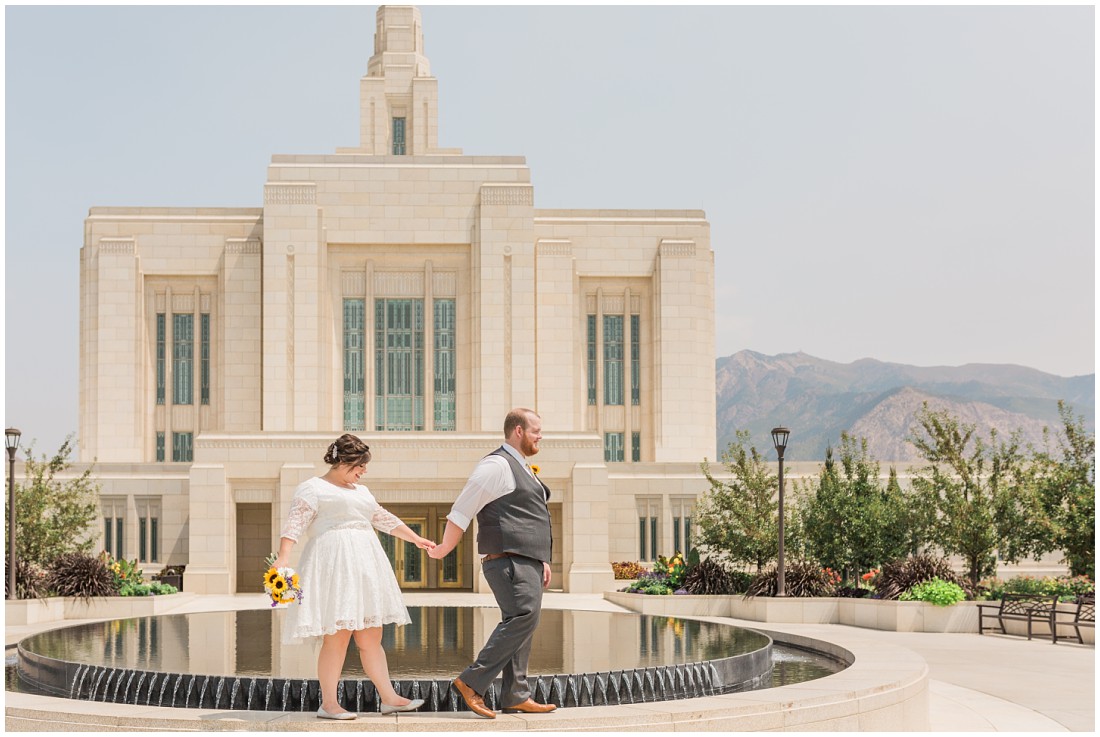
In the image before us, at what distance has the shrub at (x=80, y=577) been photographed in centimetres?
2486

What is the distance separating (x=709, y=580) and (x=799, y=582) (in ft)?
7.48

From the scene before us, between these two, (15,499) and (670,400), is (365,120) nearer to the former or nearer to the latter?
(670,400)

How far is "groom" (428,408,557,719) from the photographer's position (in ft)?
29.0

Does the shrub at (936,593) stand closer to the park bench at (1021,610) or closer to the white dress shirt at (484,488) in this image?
the park bench at (1021,610)

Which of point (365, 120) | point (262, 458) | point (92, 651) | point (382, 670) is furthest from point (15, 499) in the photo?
point (365, 120)

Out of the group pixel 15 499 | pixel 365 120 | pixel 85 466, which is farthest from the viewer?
pixel 365 120

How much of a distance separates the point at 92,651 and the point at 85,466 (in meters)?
23.8

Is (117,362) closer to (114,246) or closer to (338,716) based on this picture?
(114,246)

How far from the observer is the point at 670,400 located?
4400 cm

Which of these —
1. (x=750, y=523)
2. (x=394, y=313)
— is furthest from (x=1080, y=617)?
(x=394, y=313)

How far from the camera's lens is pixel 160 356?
44.2m

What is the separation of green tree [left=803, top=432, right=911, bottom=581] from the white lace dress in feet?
57.4

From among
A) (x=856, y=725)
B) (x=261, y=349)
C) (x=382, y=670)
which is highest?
(x=261, y=349)

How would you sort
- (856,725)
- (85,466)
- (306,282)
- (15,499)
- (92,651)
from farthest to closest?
(306,282) → (85,466) → (15,499) → (92,651) → (856,725)
